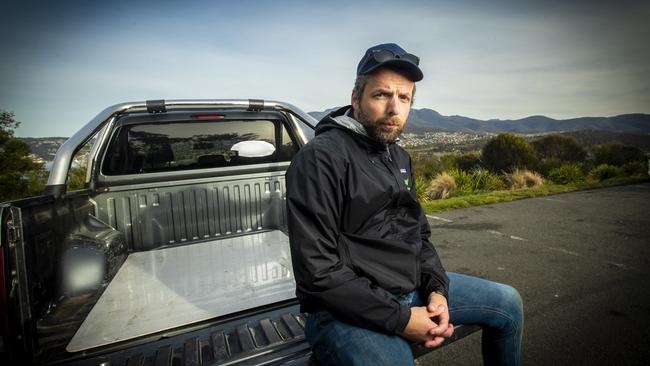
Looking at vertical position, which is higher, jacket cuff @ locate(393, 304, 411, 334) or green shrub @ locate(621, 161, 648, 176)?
jacket cuff @ locate(393, 304, 411, 334)

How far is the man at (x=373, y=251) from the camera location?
1376 mm

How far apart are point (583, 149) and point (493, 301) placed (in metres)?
44.6

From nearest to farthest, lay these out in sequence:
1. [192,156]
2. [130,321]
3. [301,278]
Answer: [301,278], [130,321], [192,156]

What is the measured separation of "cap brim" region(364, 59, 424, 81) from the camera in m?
1.71

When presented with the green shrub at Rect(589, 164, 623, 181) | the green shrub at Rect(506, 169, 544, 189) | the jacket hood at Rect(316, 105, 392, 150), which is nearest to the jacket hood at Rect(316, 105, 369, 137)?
the jacket hood at Rect(316, 105, 392, 150)

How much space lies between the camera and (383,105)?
1771mm

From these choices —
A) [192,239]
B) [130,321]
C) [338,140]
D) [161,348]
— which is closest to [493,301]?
[338,140]

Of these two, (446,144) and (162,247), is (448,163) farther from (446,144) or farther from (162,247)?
(446,144)

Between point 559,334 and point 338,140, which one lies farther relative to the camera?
point 559,334

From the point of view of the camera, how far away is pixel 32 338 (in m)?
→ 1.46

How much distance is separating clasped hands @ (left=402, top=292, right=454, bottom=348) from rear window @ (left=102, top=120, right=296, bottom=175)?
108 inches

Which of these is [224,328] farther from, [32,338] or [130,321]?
[32,338]

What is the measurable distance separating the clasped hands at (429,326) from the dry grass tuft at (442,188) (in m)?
11.0

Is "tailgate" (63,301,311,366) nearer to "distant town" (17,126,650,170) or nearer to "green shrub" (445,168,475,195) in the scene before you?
"distant town" (17,126,650,170)
